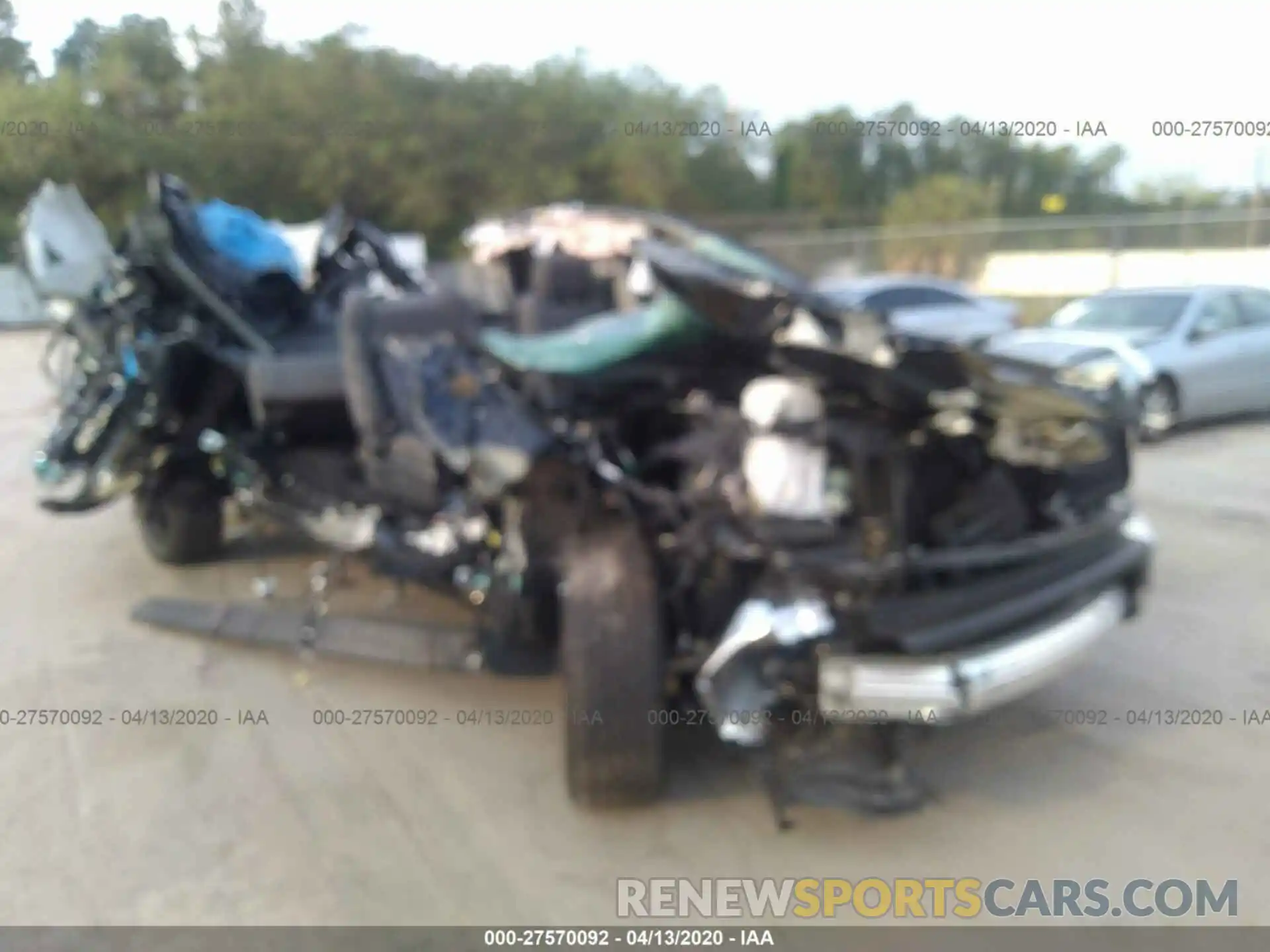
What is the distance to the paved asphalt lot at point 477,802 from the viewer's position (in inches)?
126

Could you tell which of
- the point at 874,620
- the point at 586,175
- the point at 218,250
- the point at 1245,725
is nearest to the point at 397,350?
the point at 874,620

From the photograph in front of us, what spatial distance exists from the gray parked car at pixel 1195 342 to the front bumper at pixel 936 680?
683 centimetres

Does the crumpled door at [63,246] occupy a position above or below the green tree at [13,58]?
below

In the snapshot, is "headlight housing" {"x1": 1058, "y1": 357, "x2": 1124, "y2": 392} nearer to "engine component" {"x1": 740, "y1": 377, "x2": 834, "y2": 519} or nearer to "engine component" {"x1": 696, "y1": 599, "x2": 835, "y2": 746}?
"engine component" {"x1": 740, "y1": 377, "x2": 834, "y2": 519}

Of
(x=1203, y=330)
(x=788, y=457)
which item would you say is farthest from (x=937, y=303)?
(x=788, y=457)

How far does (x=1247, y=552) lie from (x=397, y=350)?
16.1 ft

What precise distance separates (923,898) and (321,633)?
9.42 ft

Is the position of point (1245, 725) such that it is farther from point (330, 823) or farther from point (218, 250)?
point (218, 250)

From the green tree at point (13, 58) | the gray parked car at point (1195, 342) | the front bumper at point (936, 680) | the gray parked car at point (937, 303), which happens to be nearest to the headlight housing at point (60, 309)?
the front bumper at point (936, 680)

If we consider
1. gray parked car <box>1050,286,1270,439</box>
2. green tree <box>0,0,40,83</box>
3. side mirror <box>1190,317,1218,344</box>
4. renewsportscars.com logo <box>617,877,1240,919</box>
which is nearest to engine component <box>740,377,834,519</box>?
renewsportscars.com logo <box>617,877,1240,919</box>

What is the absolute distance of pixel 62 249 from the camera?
5.86m

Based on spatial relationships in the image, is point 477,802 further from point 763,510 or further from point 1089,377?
point 1089,377

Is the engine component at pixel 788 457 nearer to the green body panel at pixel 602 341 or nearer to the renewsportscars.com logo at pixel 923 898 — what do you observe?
the green body panel at pixel 602 341

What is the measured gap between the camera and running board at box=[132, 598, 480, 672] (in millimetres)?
4453
